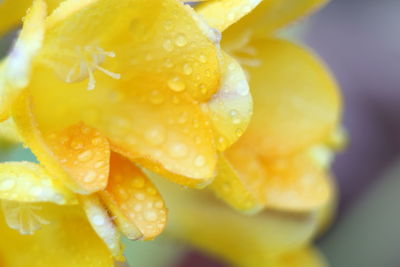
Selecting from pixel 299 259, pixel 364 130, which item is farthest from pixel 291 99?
pixel 364 130

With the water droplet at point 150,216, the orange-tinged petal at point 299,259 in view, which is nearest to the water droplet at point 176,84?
the water droplet at point 150,216

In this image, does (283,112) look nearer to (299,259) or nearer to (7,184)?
(299,259)

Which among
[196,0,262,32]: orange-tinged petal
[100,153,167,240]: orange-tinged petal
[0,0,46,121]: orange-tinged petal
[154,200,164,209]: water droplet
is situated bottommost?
[154,200,164,209]: water droplet

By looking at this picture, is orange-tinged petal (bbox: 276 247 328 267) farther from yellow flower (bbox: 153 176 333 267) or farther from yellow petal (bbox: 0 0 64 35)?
yellow petal (bbox: 0 0 64 35)

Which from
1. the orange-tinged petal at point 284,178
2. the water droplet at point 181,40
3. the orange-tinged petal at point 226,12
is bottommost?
the orange-tinged petal at point 284,178

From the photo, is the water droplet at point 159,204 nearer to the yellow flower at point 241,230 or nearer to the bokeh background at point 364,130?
the yellow flower at point 241,230

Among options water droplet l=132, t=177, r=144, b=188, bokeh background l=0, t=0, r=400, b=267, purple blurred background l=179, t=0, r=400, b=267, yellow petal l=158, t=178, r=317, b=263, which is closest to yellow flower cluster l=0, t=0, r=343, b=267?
water droplet l=132, t=177, r=144, b=188

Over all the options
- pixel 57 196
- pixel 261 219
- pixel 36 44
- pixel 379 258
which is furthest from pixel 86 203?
pixel 379 258
